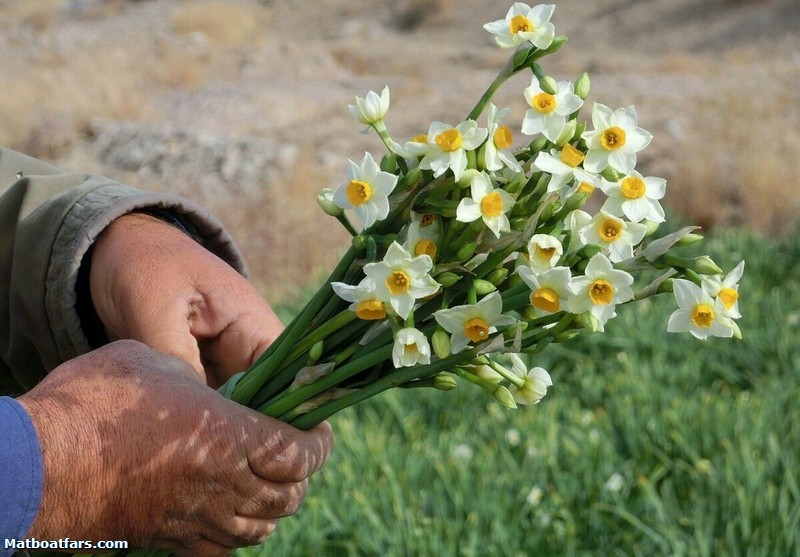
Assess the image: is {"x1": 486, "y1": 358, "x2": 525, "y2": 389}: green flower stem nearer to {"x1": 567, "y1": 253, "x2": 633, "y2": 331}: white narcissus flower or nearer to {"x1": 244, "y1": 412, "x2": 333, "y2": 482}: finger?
{"x1": 567, "y1": 253, "x2": 633, "y2": 331}: white narcissus flower

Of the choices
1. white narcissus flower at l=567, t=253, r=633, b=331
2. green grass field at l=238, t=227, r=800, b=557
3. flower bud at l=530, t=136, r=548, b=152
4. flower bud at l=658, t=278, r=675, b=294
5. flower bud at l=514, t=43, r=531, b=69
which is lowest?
green grass field at l=238, t=227, r=800, b=557

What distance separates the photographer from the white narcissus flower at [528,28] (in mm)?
920

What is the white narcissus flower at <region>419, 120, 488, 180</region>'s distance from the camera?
0.88 metres

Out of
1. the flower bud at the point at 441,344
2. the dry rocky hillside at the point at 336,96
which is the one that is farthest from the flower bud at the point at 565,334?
the dry rocky hillside at the point at 336,96

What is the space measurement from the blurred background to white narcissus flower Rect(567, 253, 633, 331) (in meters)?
1.19

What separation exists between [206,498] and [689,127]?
937 centimetres

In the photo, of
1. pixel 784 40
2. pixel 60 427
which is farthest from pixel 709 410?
pixel 784 40

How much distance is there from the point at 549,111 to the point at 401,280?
223 mm

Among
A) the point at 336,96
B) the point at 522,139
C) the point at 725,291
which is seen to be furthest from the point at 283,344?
the point at 336,96

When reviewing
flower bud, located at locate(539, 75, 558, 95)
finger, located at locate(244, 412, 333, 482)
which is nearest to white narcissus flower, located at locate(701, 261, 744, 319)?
flower bud, located at locate(539, 75, 558, 95)

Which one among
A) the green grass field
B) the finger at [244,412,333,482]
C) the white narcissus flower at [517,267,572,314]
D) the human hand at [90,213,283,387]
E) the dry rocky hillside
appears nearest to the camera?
the white narcissus flower at [517,267,572,314]

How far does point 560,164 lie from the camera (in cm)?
89

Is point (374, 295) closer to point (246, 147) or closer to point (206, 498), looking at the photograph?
point (206, 498)

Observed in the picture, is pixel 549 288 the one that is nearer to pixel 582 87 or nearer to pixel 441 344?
pixel 441 344
